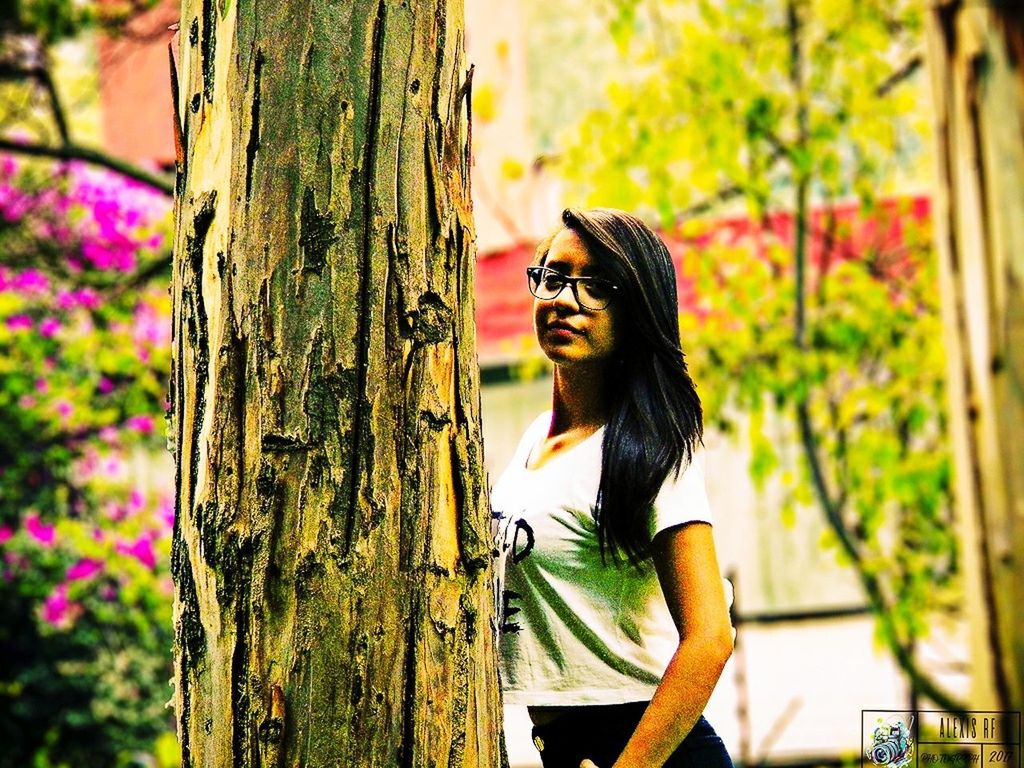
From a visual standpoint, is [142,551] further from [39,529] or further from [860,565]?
[860,565]

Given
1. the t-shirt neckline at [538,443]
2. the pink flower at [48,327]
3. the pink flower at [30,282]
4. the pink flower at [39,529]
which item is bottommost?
the t-shirt neckline at [538,443]

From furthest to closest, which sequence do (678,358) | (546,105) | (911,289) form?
(546,105), (911,289), (678,358)

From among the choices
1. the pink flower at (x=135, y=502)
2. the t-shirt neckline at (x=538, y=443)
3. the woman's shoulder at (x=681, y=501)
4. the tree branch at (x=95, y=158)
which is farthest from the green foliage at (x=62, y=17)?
the woman's shoulder at (x=681, y=501)

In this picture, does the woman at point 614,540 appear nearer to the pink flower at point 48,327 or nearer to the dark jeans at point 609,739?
the dark jeans at point 609,739

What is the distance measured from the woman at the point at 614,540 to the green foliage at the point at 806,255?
2.91 metres

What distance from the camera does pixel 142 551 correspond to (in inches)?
238

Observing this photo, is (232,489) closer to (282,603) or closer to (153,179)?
(282,603)

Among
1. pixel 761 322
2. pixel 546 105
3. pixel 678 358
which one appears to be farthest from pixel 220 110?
pixel 546 105

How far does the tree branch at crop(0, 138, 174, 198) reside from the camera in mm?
5434

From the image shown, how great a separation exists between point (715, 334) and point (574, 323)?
3332mm

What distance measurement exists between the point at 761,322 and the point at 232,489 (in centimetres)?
396

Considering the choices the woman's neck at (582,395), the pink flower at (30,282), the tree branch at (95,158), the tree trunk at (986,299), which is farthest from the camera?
the pink flower at (30,282)

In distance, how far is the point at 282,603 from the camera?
5.30 ft

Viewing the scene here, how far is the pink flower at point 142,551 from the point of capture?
604cm
